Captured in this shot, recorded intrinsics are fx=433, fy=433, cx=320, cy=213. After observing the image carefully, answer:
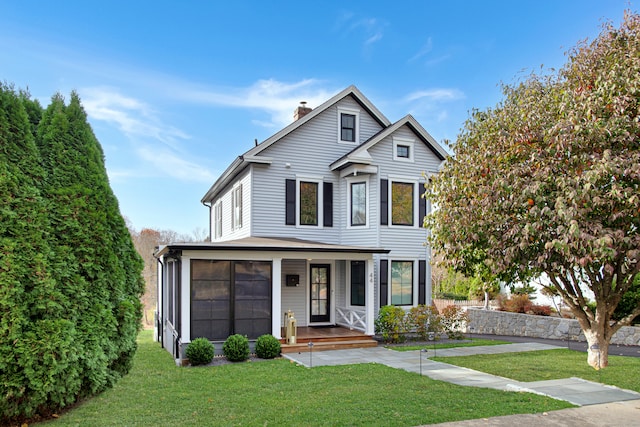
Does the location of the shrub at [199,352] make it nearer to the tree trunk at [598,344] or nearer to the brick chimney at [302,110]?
the tree trunk at [598,344]

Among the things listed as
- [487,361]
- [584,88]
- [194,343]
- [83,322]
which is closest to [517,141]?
[584,88]

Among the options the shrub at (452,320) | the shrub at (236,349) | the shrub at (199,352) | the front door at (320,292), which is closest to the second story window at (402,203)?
the front door at (320,292)

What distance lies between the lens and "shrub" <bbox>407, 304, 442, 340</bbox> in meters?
14.3

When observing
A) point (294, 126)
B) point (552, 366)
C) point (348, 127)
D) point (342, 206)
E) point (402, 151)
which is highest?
point (348, 127)

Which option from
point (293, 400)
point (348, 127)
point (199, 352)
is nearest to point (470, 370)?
point (293, 400)

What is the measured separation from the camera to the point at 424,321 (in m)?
14.3

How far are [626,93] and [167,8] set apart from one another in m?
10.9

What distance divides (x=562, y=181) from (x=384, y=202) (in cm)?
852

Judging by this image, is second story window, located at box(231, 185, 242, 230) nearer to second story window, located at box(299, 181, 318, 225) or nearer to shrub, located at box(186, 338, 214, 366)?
second story window, located at box(299, 181, 318, 225)

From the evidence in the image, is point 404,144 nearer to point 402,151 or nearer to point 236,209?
point 402,151

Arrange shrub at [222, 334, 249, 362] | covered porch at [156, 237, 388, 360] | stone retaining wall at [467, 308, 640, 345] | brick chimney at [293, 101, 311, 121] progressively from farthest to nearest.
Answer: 1. brick chimney at [293, 101, 311, 121]
2. stone retaining wall at [467, 308, 640, 345]
3. covered porch at [156, 237, 388, 360]
4. shrub at [222, 334, 249, 362]

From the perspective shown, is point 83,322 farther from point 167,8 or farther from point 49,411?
point 167,8

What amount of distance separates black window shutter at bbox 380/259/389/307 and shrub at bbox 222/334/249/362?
223 inches

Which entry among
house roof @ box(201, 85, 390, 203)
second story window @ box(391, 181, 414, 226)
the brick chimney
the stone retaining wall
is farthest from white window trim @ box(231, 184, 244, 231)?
→ the stone retaining wall
